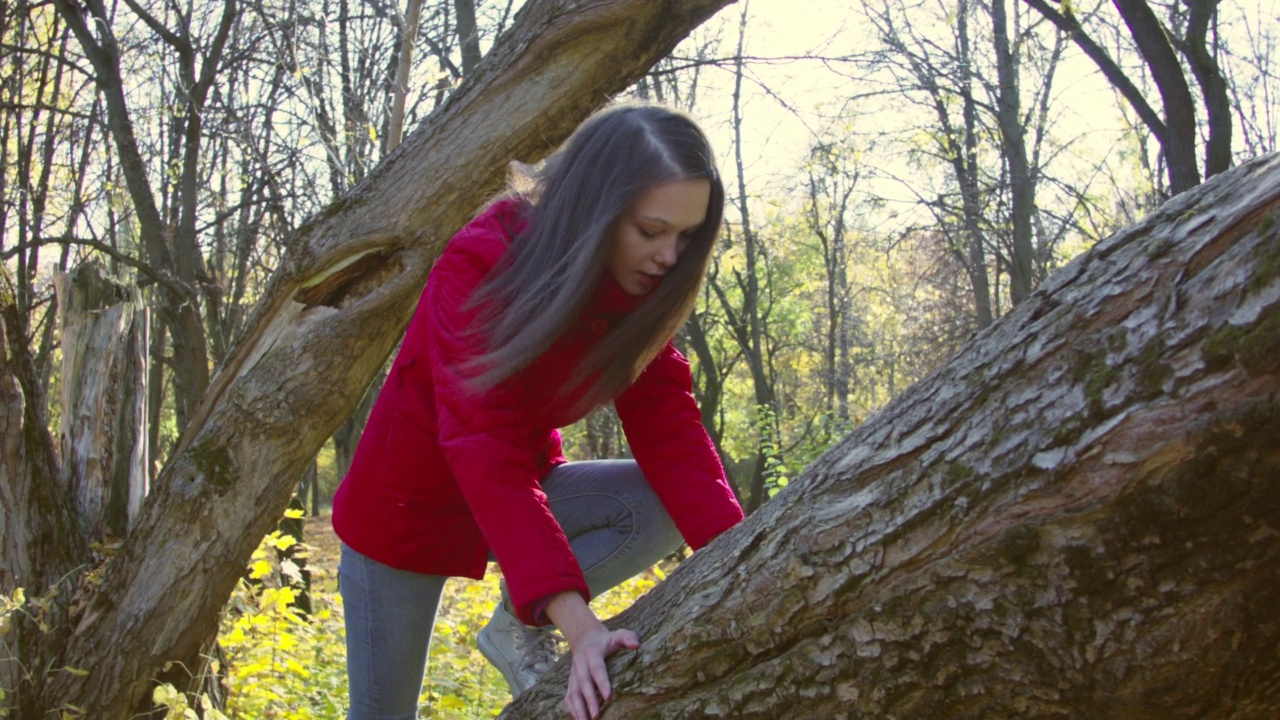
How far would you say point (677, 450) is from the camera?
220 cm

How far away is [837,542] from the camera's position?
1.38 meters

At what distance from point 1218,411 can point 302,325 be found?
272cm

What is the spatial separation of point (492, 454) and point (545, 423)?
36 centimetres

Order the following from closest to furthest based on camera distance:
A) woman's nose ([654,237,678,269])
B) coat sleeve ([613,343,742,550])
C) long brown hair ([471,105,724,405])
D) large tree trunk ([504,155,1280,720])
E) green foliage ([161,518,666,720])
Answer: large tree trunk ([504,155,1280,720])
long brown hair ([471,105,724,405])
woman's nose ([654,237,678,269])
coat sleeve ([613,343,742,550])
green foliage ([161,518,666,720])

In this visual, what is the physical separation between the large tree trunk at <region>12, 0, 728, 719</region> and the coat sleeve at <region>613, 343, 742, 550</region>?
122 cm

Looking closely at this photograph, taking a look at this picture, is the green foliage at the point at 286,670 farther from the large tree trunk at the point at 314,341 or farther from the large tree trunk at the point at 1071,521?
the large tree trunk at the point at 1071,521

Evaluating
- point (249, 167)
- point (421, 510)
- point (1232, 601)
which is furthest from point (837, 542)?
point (249, 167)

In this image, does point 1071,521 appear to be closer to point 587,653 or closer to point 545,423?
point 587,653

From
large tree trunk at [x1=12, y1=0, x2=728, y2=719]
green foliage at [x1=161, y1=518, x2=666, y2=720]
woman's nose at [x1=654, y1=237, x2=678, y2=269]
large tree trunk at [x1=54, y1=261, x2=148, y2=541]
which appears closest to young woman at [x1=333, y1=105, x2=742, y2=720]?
woman's nose at [x1=654, y1=237, x2=678, y2=269]

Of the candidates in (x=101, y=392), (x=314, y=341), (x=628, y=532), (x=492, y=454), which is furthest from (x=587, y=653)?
(x=101, y=392)

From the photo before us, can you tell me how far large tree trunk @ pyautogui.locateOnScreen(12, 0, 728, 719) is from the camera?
3.15 m

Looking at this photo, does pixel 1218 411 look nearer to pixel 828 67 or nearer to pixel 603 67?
pixel 603 67

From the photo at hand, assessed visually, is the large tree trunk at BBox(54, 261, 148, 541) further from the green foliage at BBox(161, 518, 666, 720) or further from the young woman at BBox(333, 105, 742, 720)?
the young woman at BBox(333, 105, 742, 720)

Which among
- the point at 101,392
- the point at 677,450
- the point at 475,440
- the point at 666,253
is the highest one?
the point at 101,392
